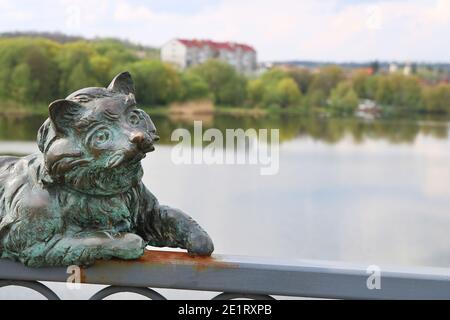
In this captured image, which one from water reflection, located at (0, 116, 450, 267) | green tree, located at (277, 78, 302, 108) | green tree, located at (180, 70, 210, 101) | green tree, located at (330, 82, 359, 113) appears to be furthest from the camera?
green tree, located at (330, 82, 359, 113)

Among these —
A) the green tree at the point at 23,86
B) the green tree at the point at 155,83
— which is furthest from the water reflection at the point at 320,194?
the green tree at the point at 23,86

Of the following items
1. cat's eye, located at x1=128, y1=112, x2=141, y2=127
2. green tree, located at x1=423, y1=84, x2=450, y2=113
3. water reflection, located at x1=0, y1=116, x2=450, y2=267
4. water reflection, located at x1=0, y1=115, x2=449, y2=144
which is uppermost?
cat's eye, located at x1=128, y1=112, x2=141, y2=127

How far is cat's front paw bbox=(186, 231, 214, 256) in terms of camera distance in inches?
58.9

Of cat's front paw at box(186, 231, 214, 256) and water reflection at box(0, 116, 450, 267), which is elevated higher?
cat's front paw at box(186, 231, 214, 256)

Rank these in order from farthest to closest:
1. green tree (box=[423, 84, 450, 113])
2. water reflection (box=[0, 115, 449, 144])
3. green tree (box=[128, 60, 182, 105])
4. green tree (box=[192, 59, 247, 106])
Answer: green tree (box=[423, 84, 450, 113]) < green tree (box=[192, 59, 247, 106]) < water reflection (box=[0, 115, 449, 144]) < green tree (box=[128, 60, 182, 105])

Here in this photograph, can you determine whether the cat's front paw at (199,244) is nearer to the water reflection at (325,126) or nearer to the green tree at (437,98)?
the water reflection at (325,126)

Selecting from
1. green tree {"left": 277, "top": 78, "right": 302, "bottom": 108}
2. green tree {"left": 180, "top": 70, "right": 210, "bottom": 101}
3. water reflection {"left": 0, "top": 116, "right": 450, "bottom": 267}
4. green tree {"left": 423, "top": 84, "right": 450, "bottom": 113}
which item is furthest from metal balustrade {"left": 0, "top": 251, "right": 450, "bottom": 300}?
green tree {"left": 423, "top": 84, "right": 450, "bottom": 113}

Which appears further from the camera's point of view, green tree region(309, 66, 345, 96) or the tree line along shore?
green tree region(309, 66, 345, 96)

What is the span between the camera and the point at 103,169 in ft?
4.66

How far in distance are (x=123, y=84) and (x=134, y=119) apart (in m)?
0.12

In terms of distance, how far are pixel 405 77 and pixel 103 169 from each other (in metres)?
28.8

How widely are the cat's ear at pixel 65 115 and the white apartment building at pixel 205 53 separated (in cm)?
2602

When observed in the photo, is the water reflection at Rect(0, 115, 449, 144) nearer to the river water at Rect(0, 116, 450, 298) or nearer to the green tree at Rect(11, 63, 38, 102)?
the river water at Rect(0, 116, 450, 298)
